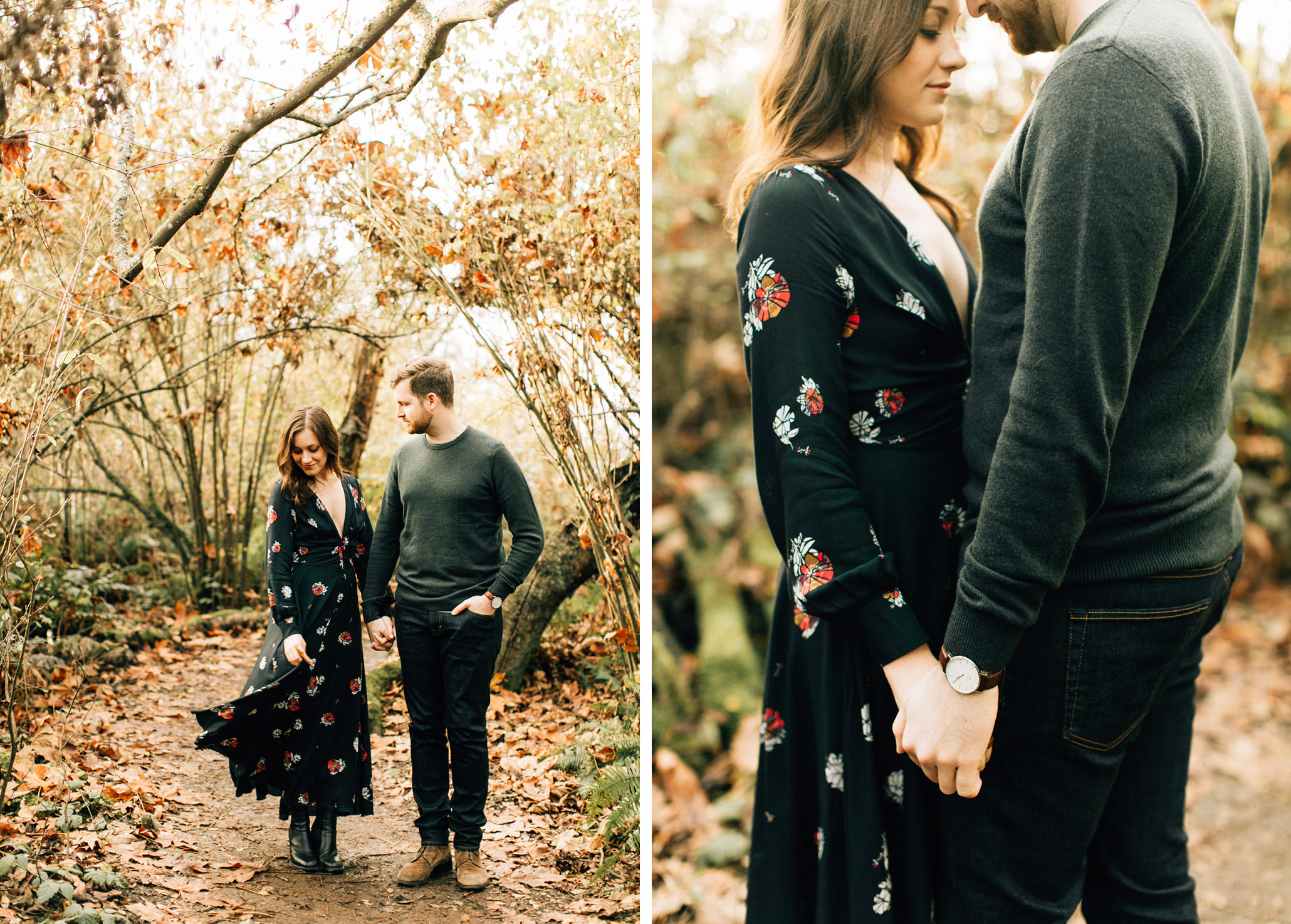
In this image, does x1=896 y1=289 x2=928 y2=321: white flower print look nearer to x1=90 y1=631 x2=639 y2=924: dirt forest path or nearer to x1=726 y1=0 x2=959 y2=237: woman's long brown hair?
x1=726 y1=0 x2=959 y2=237: woman's long brown hair

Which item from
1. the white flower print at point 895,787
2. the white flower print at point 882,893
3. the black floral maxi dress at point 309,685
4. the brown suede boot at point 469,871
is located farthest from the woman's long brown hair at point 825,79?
the brown suede boot at point 469,871

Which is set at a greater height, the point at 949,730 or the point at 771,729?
the point at 949,730

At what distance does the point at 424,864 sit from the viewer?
1.78 m

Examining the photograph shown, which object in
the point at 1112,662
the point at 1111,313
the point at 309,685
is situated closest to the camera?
the point at 1111,313

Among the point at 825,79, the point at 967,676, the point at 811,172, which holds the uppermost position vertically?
the point at 825,79

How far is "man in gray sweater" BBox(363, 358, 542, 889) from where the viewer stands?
178cm

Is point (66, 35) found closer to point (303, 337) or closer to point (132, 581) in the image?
point (303, 337)

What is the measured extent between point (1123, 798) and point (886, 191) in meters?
0.96

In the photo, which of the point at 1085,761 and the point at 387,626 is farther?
the point at 387,626

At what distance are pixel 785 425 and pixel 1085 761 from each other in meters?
0.56

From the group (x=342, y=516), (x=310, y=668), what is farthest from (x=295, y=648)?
(x=342, y=516)

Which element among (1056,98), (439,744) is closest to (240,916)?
(439,744)

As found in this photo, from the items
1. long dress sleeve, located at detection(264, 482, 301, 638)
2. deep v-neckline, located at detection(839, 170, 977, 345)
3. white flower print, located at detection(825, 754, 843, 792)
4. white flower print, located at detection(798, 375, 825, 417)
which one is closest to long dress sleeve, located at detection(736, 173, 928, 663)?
white flower print, located at detection(798, 375, 825, 417)

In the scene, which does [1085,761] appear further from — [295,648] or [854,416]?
[295,648]
